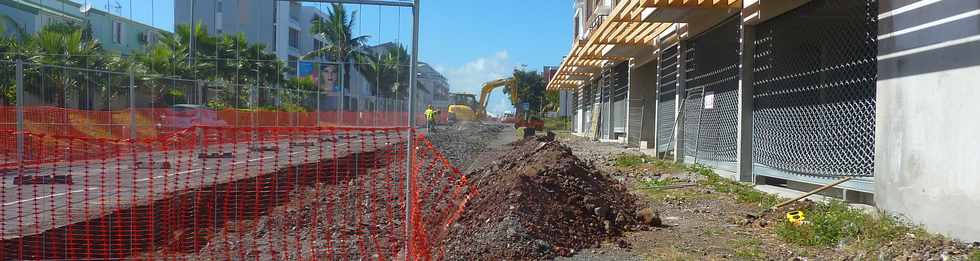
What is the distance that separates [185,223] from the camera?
32.2 feet

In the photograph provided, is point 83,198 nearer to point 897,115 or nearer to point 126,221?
point 126,221

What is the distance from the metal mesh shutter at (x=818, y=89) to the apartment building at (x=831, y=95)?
0.06 ft

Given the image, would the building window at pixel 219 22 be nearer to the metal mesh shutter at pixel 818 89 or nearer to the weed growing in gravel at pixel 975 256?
the metal mesh shutter at pixel 818 89

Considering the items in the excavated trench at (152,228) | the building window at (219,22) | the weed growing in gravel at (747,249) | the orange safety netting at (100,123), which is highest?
the building window at (219,22)

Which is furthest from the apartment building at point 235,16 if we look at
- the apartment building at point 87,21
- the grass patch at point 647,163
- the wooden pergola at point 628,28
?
the grass patch at point 647,163

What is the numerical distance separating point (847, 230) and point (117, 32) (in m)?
25.1

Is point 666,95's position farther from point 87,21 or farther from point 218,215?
→ point 87,21

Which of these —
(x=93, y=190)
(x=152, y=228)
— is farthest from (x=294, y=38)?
(x=152, y=228)

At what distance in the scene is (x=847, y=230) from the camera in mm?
6102

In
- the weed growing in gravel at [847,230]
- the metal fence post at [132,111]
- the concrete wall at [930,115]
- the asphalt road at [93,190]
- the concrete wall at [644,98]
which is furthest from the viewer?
the concrete wall at [644,98]

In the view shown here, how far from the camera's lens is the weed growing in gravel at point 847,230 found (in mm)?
5906

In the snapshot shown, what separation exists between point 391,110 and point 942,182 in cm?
3092

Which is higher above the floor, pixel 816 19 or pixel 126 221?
pixel 816 19

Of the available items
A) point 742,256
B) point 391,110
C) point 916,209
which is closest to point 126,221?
point 742,256
